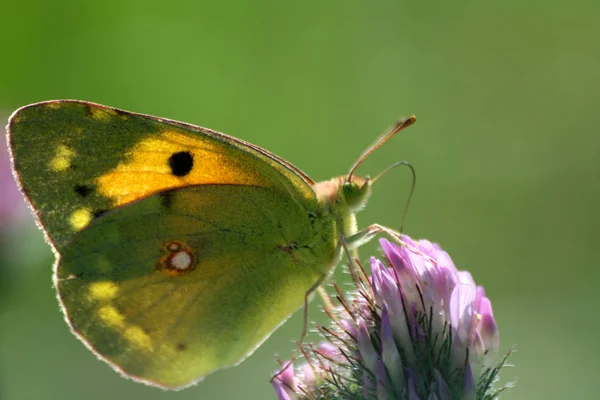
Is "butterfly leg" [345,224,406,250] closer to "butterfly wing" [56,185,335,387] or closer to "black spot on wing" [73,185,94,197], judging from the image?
"butterfly wing" [56,185,335,387]

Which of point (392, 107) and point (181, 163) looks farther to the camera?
point (392, 107)

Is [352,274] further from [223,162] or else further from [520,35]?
[520,35]

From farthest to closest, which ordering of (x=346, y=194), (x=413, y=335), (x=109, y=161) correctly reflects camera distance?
(x=346, y=194) < (x=109, y=161) < (x=413, y=335)

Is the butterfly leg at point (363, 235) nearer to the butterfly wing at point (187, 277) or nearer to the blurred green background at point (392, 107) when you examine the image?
the butterfly wing at point (187, 277)

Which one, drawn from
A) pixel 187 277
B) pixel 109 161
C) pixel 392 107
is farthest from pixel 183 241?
pixel 392 107

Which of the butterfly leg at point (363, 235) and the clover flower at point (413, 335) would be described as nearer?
the clover flower at point (413, 335)

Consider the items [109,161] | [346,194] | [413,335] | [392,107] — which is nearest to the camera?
[413,335]

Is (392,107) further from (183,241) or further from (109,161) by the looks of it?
(109,161)

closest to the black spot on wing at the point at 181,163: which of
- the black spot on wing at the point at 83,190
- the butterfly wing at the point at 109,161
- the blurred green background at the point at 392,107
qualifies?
the butterfly wing at the point at 109,161
